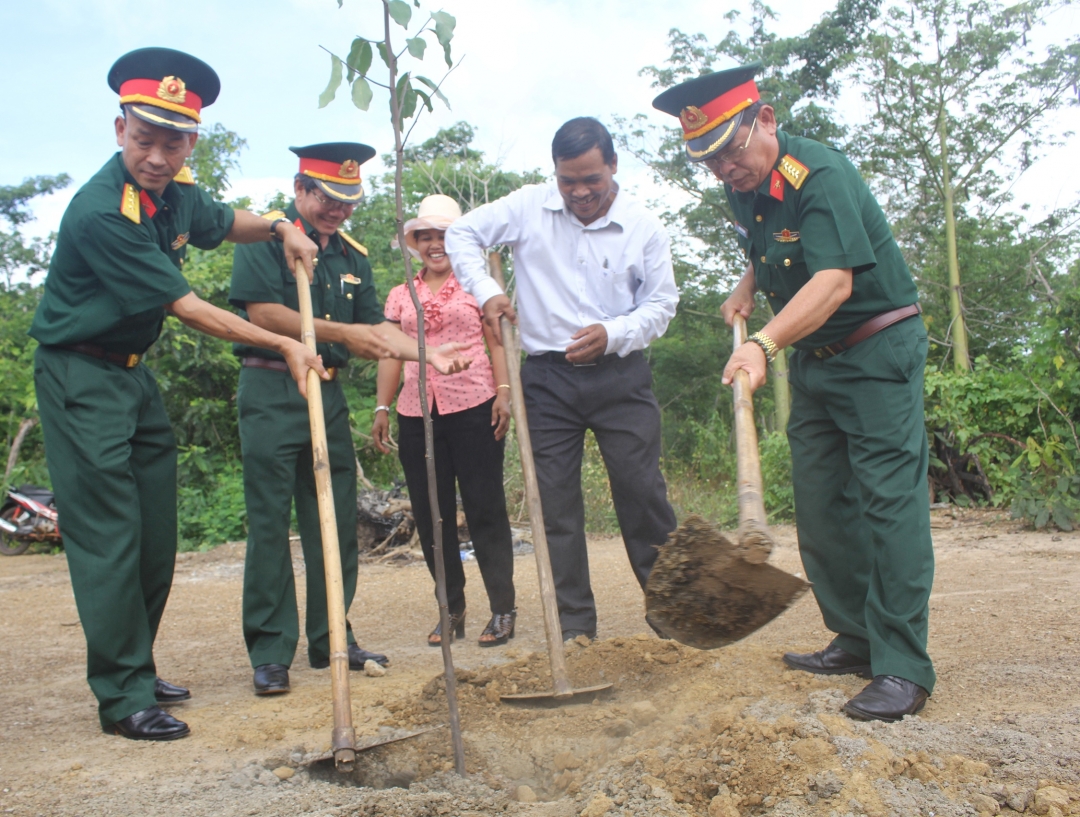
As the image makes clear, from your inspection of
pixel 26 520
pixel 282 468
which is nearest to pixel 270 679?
pixel 282 468

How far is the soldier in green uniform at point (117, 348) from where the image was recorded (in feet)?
9.73

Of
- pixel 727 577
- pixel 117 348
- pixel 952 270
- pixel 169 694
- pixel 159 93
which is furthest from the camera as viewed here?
pixel 952 270

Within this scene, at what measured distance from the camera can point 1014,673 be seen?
305 centimetres

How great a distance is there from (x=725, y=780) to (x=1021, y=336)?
17.5 metres

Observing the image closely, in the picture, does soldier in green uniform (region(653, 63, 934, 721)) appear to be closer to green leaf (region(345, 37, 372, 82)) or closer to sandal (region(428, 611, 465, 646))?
green leaf (region(345, 37, 372, 82))

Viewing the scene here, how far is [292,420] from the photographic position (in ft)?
12.0

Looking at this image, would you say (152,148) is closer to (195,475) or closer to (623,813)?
(623,813)

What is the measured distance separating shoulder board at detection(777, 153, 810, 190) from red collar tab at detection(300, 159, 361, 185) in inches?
71.1

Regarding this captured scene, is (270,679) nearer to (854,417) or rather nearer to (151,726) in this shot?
(151,726)

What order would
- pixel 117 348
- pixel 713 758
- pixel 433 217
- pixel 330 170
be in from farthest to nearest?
1. pixel 433 217
2. pixel 330 170
3. pixel 117 348
4. pixel 713 758

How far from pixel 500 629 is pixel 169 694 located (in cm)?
145


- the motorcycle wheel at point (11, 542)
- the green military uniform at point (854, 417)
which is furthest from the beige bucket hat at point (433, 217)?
the motorcycle wheel at point (11, 542)

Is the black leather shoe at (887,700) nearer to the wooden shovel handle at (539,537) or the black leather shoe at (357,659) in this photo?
the wooden shovel handle at (539,537)

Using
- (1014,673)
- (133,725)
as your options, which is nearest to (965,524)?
(1014,673)
